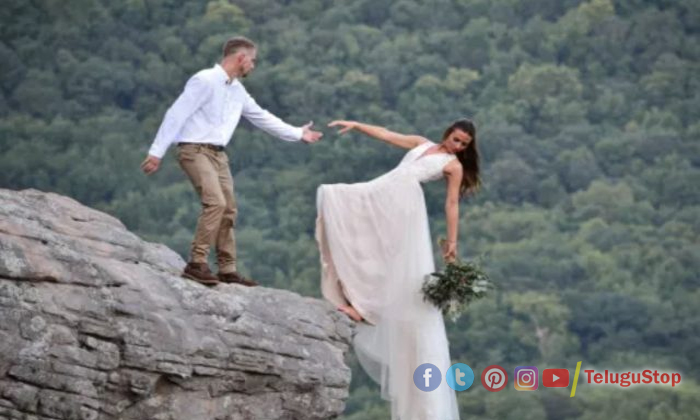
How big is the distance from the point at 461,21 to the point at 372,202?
90052mm

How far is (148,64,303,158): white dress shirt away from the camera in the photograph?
17.4 meters

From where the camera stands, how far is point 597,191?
293 feet

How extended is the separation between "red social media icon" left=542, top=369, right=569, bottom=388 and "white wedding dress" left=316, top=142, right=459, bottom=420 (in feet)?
141

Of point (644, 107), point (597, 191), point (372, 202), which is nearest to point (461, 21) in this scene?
point (644, 107)

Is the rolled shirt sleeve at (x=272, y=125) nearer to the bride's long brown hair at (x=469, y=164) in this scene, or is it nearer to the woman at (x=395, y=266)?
the woman at (x=395, y=266)

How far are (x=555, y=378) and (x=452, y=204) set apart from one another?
47879mm

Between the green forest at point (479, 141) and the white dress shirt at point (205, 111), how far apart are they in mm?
38124

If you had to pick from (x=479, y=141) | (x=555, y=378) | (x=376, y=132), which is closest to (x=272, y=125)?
(x=376, y=132)

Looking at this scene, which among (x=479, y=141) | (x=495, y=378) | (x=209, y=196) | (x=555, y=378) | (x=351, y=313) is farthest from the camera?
(x=479, y=141)

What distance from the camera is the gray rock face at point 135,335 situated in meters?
16.2

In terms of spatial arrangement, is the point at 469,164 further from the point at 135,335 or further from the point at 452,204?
the point at 135,335

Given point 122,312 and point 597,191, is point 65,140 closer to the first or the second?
point 597,191

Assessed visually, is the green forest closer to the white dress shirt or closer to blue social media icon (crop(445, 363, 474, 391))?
blue social media icon (crop(445, 363, 474, 391))

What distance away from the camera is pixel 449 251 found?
18016mm
